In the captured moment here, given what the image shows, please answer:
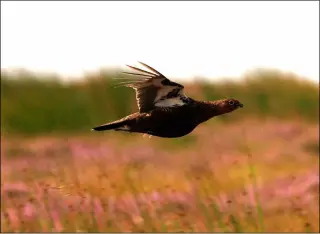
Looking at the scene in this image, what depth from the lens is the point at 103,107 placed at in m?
19.5

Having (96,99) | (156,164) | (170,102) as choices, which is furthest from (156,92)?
(96,99)

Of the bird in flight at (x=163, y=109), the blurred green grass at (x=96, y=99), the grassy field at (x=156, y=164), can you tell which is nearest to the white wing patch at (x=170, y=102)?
the bird in flight at (x=163, y=109)

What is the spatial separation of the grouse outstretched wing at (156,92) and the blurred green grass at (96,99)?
14299mm

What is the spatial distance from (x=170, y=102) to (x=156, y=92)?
11 cm

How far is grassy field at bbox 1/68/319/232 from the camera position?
7816mm

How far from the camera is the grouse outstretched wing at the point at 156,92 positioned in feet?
14.1

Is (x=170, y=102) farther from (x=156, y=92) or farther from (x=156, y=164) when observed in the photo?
(x=156, y=164)

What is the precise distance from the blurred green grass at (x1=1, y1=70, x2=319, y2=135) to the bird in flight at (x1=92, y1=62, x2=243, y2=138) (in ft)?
46.9

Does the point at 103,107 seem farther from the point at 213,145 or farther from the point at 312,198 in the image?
the point at 312,198

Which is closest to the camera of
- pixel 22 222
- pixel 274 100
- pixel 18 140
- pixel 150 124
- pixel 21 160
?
pixel 150 124

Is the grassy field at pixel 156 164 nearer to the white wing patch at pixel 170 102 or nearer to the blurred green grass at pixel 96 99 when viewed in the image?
the blurred green grass at pixel 96 99

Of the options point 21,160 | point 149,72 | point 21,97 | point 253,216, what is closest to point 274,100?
point 21,97

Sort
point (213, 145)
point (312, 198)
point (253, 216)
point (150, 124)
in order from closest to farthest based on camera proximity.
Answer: point (150, 124) → point (253, 216) → point (312, 198) → point (213, 145)

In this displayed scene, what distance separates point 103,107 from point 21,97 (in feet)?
7.19
